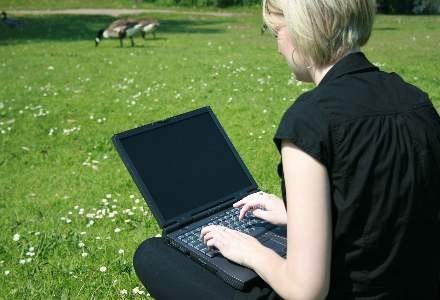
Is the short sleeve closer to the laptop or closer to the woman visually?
the woman

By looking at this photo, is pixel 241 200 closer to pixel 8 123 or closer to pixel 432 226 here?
pixel 432 226

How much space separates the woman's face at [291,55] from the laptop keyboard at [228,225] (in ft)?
3.20

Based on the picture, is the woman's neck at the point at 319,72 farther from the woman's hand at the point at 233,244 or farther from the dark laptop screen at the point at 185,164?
the dark laptop screen at the point at 185,164

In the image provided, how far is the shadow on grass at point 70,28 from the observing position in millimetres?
24234

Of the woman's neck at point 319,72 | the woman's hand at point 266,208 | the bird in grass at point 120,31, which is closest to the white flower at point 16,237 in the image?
the woman's hand at point 266,208

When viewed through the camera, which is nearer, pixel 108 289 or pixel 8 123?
pixel 108 289

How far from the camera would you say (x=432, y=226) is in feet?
8.13

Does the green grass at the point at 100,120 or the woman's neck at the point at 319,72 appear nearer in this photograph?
the woman's neck at the point at 319,72

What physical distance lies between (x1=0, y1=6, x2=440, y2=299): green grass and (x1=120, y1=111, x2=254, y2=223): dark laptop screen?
4.53 feet

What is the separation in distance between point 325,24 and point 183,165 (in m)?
1.50

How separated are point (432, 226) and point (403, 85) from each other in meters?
0.59

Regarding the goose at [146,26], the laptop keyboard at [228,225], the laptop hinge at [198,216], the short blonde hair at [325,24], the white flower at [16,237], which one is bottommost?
the goose at [146,26]

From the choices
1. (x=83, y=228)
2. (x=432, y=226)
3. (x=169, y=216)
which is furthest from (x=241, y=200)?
(x=83, y=228)

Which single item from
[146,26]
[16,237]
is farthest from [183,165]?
[146,26]
